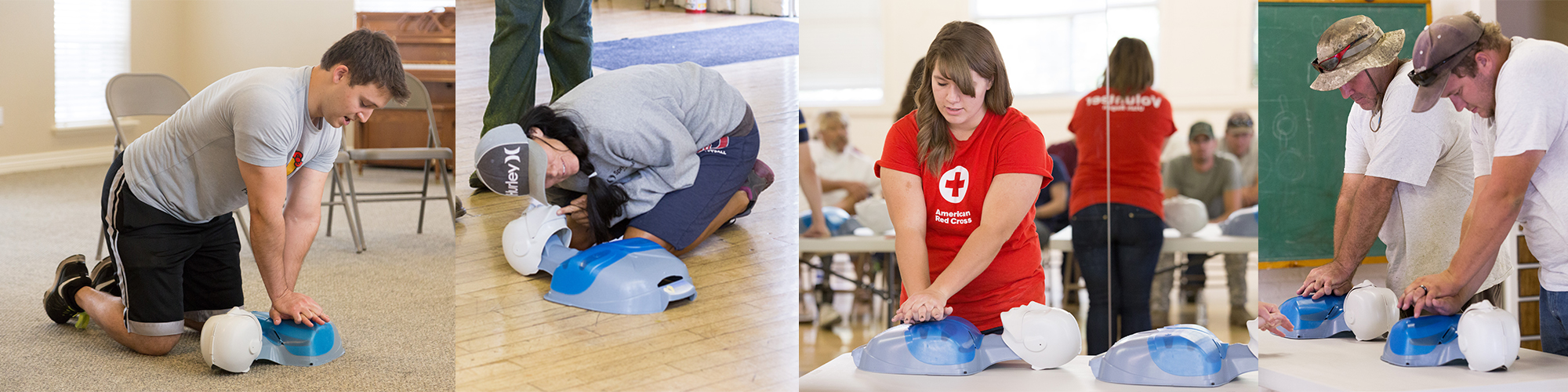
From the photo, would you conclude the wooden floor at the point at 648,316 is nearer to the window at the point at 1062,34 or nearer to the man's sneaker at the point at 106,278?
the window at the point at 1062,34

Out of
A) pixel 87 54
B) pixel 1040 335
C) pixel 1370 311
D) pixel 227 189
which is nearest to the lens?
pixel 1040 335

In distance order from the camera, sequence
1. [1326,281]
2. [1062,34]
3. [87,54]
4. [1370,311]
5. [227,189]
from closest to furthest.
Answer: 1. [1062,34]
2. [1370,311]
3. [1326,281]
4. [227,189]
5. [87,54]

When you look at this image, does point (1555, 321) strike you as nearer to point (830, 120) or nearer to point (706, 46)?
point (830, 120)

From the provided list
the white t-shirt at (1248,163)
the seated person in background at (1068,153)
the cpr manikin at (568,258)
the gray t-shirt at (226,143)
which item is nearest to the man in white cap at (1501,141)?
the white t-shirt at (1248,163)

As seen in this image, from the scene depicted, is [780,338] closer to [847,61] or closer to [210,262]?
[847,61]

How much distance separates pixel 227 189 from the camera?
2584mm

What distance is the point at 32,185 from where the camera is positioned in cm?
315

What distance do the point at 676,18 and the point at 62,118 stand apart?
246cm

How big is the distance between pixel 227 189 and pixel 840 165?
1764 millimetres

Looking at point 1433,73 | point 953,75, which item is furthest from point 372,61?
point 1433,73

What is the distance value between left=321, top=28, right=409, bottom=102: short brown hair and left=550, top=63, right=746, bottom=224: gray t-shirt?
2.69 feet

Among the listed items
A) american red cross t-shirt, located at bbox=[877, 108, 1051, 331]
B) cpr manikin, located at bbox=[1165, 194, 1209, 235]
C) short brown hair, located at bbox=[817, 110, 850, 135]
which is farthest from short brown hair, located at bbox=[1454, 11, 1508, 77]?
short brown hair, located at bbox=[817, 110, 850, 135]

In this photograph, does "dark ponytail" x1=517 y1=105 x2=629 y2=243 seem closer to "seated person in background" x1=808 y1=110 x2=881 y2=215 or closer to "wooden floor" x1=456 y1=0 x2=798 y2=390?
"wooden floor" x1=456 y1=0 x2=798 y2=390

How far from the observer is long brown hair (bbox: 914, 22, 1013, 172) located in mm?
1748
